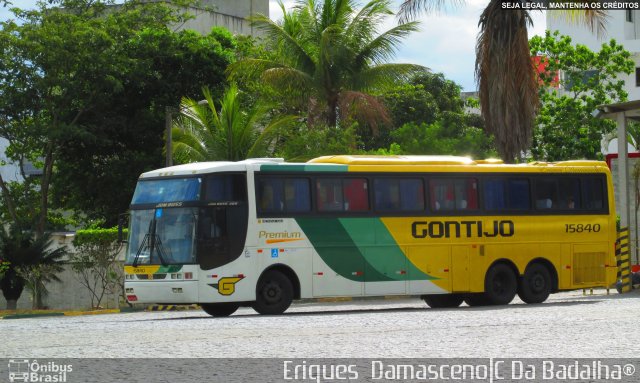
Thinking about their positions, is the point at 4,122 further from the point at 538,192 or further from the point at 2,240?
the point at 538,192

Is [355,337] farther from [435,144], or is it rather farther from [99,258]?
[435,144]

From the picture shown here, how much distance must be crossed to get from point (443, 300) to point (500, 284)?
1.52 m

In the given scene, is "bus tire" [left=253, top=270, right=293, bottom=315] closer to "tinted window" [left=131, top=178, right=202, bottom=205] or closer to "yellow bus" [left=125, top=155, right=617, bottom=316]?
"yellow bus" [left=125, top=155, right=617, bottom=316]

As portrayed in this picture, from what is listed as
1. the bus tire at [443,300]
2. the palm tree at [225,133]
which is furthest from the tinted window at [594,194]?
the palm tree at [225,133]

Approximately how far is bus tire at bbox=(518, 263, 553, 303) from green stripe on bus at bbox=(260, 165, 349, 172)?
5.25 meters

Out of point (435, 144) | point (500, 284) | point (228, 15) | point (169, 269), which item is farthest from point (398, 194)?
point (228, 15)

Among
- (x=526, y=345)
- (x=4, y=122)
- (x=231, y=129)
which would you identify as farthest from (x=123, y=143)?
(x=526, y=345)

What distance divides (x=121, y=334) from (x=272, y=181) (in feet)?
26.0

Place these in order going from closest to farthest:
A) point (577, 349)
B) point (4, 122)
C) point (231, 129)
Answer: point (577, 349) → point (231, 129) → point (4, 122)

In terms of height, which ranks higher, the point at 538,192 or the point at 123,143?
the point at 123,143

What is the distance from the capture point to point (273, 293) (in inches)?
954

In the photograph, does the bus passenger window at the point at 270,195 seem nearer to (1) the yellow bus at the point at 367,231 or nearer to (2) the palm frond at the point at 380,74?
(1) the yellow bus at the point at 367,231

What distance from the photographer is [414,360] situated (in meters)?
12.7

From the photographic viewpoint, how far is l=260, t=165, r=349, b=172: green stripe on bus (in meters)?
24.6
